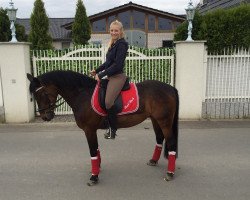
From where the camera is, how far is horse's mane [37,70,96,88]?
397 cm

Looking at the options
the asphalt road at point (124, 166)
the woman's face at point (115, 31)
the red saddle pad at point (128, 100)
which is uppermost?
the woman's face at point (115, 31)

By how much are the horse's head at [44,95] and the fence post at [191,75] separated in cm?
441

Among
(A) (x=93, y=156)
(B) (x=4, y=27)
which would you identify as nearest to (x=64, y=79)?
(A) (x=93, y=156)

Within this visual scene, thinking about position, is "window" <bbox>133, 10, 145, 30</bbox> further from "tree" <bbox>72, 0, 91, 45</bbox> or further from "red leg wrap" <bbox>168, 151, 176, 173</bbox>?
"red leg wrap" <bbox>168, 151, 176, 173</bbox>

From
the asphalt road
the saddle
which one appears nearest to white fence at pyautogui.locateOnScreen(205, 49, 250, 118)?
the asphalt road

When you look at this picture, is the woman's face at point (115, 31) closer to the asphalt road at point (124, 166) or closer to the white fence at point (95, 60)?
the asphalt road at point (124, 166)

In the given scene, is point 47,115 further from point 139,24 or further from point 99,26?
point 139,24

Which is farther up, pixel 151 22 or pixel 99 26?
pixel 151 22

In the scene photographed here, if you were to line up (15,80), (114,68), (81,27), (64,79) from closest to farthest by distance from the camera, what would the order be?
(114,68) < (64,79) < (15,80) < (81,27)

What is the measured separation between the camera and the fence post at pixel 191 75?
745 centimetres

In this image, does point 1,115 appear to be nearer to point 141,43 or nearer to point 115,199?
point 115,199

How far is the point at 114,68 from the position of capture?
Answer: 390 centimetres

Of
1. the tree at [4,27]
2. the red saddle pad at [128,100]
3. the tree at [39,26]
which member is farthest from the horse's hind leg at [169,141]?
the tree at [39,26]

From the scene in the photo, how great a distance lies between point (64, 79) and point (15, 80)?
3.94 meters
